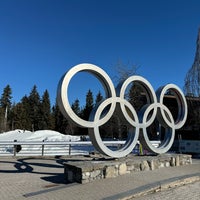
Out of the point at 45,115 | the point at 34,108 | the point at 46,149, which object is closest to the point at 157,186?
the point at 46,149

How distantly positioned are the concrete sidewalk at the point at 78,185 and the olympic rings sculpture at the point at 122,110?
150 centimetres

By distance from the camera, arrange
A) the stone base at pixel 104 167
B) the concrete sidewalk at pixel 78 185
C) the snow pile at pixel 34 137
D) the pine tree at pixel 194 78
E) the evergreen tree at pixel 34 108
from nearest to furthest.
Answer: the concrete sidewalk at pixel 78 185
the stone base at pixel 104 167
the pine tree at pixel 194 78
the snow pile at pixel 34 137
the evergreen tree at pixel 34 108

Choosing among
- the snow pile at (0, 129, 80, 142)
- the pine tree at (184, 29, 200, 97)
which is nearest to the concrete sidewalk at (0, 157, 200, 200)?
the pine tree at (184, 29, 200, 97)

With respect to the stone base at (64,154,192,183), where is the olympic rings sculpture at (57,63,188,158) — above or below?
above

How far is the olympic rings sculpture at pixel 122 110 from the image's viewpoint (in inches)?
340

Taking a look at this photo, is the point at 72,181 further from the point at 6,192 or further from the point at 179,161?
the point at 179,161

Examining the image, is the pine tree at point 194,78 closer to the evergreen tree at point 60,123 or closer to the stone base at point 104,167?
the stone base at point 104,167

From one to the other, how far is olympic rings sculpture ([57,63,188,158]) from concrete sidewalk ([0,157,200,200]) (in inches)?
59.0

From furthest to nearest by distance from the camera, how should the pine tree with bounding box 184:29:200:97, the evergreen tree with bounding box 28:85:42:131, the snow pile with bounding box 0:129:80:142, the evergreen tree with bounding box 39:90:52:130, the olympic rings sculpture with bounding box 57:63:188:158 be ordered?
the evergreen tree with bounding box 28:85:42:131 < the evergreen tree with bounding box 39:90:52:130 < the snow pile with bounding box 0:129:80:142 < the pine tree with bounding box 184:29:200:97 < the olympic rings sculpture with bounding box 57:63:188:158

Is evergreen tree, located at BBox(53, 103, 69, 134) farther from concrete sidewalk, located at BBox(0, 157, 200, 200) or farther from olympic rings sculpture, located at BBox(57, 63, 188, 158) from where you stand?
concrete sidewalk, located at BBox(0, 157, 200, 200)

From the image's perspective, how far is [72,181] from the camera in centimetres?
797

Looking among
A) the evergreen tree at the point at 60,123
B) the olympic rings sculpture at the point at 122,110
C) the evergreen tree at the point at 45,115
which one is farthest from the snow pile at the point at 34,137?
the evergreen tree at the point at 45,115

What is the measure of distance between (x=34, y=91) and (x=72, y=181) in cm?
7079

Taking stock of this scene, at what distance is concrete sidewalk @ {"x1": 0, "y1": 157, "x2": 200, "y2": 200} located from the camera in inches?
249
